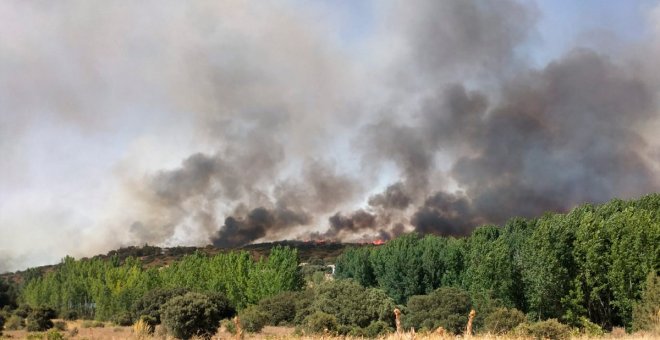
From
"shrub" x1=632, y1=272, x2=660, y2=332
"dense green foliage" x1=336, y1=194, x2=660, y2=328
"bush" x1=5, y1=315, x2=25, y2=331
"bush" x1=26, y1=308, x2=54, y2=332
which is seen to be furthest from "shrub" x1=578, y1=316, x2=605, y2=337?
"bush" x1=5, y1=315, x2=25, y2=331

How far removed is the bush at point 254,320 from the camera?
6750 centimetres

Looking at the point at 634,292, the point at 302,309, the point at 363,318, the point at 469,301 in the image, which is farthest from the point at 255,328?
the point at 634,292

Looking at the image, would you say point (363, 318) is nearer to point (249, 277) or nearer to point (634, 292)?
point (634, 292)

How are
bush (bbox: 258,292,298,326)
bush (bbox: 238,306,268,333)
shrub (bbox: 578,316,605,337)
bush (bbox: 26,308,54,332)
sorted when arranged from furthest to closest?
bush (bbox: 258,292,298,326)
bush (bbox: 26,308,54,332)
bush (bbox: 238,306,268,333)
shrub (bbox: 578,316,605,337)

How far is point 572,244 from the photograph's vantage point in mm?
59188

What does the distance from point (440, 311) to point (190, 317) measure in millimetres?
22486

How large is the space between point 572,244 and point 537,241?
3722 millimetres

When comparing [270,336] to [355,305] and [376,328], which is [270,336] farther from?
[355,305]

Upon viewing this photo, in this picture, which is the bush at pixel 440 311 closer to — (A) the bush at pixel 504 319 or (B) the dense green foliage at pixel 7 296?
(A) the bush at pixel 504 319

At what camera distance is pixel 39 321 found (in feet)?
242

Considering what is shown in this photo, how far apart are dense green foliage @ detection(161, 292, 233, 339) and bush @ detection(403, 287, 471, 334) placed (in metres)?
18.1

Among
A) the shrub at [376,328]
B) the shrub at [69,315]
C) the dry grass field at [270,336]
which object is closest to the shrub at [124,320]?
the dry grass field at [270,336]

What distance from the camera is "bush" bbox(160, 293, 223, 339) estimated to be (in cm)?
5191

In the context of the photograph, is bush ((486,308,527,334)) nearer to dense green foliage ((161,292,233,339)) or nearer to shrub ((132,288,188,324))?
dense green foliage ((161,292,233,339))
